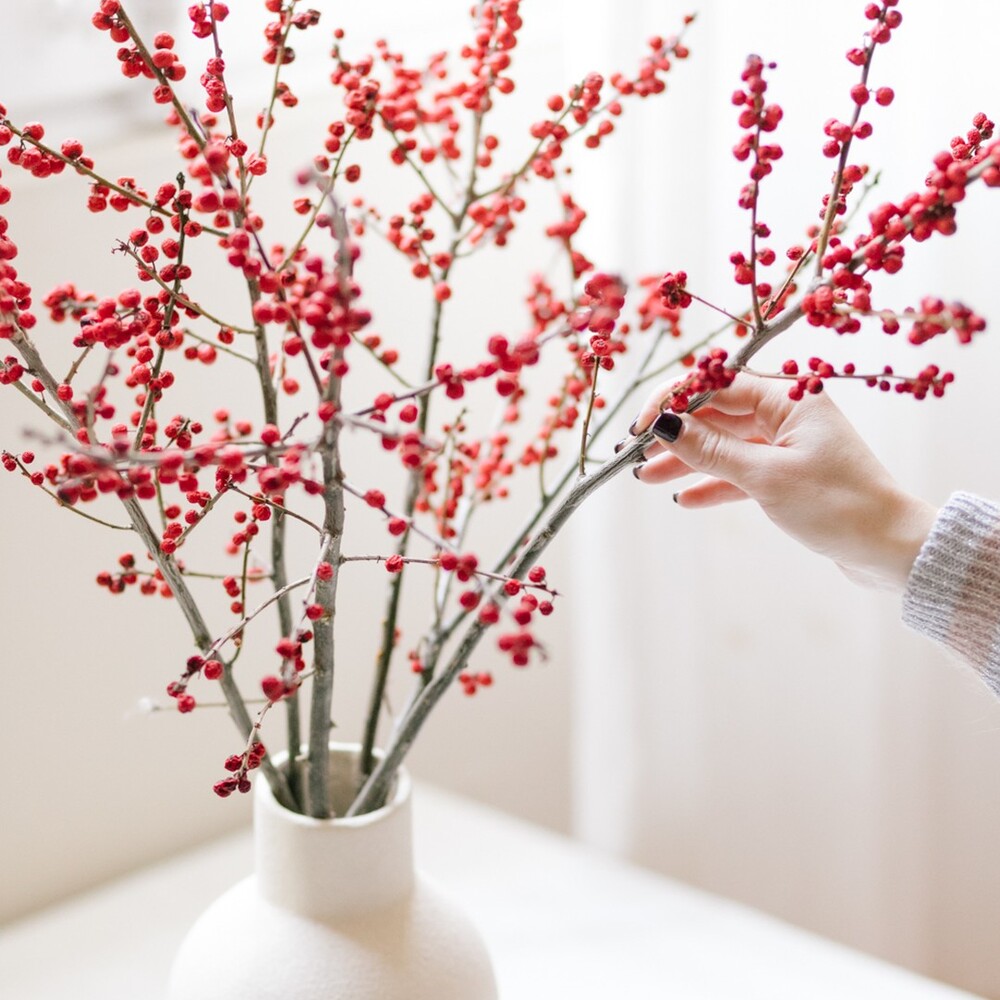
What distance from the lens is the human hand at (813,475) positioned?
0.78m

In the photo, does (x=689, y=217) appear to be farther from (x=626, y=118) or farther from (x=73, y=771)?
(x=73, y=771)

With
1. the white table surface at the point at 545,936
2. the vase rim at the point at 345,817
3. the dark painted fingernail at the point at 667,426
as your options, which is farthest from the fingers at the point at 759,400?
the white table surface at the point at 545,936

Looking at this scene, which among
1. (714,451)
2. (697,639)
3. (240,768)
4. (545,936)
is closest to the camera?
(240,768)

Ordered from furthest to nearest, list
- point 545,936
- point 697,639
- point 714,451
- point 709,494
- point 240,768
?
point 697,639 < point 545,936 < point 709,494 < point 714,451 < point 240,768

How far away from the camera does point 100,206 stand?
68 centimetres

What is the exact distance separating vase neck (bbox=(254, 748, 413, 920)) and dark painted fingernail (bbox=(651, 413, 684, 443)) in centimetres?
29

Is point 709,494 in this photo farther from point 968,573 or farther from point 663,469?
point 968,573

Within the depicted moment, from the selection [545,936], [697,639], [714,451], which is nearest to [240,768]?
[714,451]

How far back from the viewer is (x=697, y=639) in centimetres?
142

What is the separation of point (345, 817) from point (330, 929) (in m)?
0.07

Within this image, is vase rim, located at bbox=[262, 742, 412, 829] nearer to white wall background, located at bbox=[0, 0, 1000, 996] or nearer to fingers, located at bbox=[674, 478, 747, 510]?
fingers, located at bbox=[674, 478, 747, 510]

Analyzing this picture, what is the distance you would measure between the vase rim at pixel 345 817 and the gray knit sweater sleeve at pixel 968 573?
0.34m

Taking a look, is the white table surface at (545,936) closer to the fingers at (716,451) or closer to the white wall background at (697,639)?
the white wall background at (697,639)

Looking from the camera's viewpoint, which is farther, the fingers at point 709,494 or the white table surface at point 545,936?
the white table surface at point 545,936
